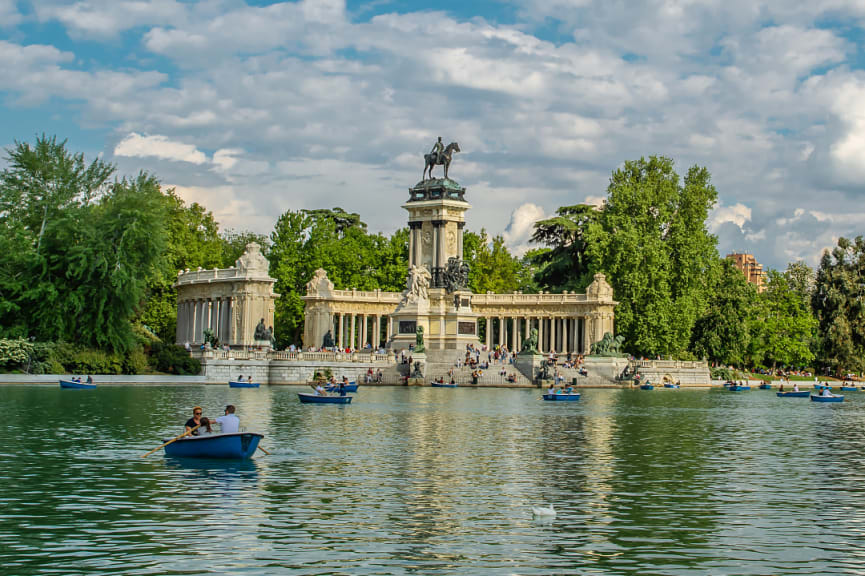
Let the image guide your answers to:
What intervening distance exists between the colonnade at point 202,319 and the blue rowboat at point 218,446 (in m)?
58.2

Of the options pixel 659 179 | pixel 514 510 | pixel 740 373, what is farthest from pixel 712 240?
pixel 514 510

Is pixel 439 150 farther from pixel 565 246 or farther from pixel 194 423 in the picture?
pixel 194 423

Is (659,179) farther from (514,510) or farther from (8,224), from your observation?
(514,510)

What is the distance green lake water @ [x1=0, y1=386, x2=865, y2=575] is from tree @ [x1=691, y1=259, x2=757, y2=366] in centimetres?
5018

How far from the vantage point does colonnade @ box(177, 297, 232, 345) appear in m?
85.2

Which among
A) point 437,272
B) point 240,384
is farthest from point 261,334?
point 437,272

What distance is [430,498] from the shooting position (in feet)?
70.6

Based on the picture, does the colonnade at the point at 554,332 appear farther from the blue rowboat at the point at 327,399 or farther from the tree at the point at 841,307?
the blue rowboat at the point at 327,399

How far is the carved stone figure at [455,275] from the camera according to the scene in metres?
82.4

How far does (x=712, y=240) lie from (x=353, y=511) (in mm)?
71558

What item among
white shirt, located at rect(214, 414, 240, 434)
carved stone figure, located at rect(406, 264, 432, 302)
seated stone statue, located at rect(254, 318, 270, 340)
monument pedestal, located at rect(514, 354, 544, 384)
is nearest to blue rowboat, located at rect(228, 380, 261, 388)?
seated stone statue, located at rect(254, 318, 270, 340)

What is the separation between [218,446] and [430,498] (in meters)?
6.52

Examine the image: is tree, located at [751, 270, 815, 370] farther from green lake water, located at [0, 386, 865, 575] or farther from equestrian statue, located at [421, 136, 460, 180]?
green lake water, located at [0, 386, 865, 575]

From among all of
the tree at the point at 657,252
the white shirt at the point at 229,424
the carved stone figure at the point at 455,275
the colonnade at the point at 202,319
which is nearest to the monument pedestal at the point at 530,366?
the carved stone figure at the point at 455,275
